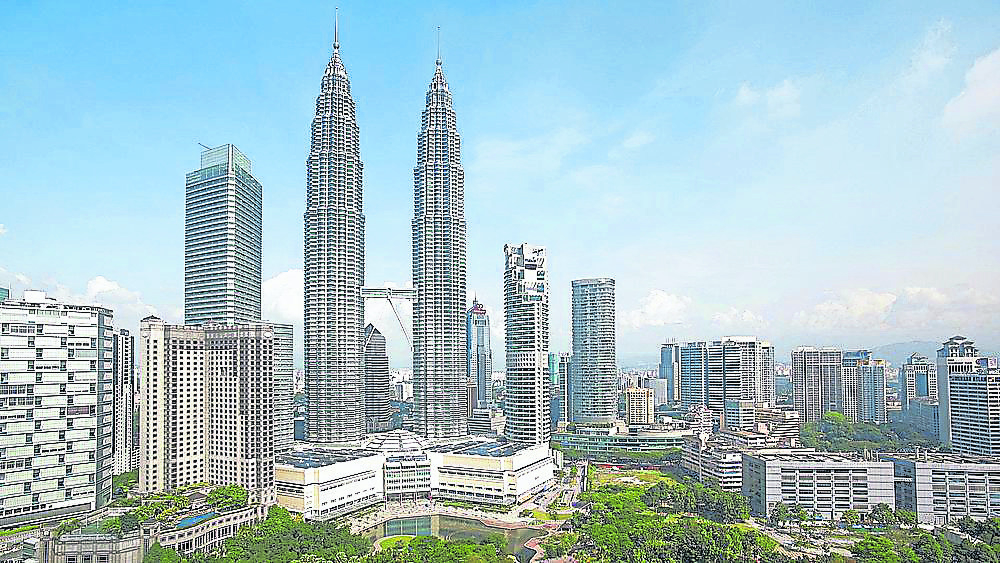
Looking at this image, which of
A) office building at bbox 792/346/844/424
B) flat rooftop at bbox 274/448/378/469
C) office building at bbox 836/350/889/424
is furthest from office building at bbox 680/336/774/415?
flat rooftop at bbox 274/448/378/469

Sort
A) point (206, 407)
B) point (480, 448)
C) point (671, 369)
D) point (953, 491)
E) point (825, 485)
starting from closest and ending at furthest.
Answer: point (953, 491) → point (825, 485) → point (206, 407) → point (480, 448) → point (671, 369)

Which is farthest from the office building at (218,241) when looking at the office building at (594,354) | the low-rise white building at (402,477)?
the office building at (594,354)

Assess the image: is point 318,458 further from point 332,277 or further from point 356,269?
point 356,269

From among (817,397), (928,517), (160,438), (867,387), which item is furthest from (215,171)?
(867,387)

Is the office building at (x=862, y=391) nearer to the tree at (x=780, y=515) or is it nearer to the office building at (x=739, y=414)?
the office building at (x=739, y=414)

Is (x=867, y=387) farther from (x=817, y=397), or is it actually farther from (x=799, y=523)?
(x=799, y=523)

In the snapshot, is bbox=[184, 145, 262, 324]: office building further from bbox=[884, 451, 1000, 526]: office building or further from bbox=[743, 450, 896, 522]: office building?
bbox=[884, 451, 1000, 526]: office building

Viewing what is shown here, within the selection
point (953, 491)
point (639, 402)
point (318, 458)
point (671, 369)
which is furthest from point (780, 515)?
point (671, 369)
